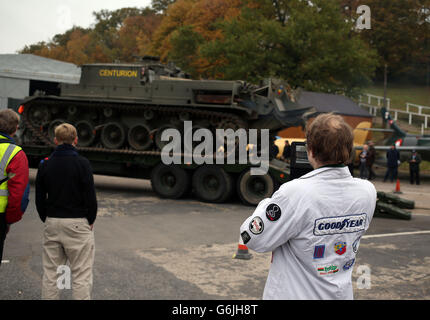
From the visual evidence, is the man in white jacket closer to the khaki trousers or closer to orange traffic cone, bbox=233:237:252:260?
the khaki trousers

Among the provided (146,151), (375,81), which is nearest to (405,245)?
(146,151)

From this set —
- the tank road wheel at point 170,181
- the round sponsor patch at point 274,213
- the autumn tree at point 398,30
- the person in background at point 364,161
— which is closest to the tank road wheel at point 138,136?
the tank road wheel at point 170,181

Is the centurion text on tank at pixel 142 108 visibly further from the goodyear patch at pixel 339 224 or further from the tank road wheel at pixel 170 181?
the goodyear patch at pixel 339 224

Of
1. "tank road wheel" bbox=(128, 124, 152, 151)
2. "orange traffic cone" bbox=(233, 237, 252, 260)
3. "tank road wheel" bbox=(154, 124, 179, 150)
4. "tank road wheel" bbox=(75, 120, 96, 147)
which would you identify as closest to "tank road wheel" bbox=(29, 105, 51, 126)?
"tank road wheel" bbox=(75, 120, 96, 147)

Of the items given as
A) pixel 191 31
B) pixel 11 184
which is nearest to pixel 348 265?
pixel 11 184

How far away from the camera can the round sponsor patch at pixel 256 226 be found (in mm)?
2469

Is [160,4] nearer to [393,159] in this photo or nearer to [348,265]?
[393,159]

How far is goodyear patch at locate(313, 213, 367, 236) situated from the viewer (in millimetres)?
2502

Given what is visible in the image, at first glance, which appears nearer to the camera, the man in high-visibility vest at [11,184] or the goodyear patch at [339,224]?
the goodyear patch at [339,224]

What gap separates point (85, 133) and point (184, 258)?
9389mm

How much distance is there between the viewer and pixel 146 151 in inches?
578

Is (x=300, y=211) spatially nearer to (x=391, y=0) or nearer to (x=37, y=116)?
(x=37, y=116)

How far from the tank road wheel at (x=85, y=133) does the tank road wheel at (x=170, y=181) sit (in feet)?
8.56

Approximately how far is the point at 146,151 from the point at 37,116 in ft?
14.3
